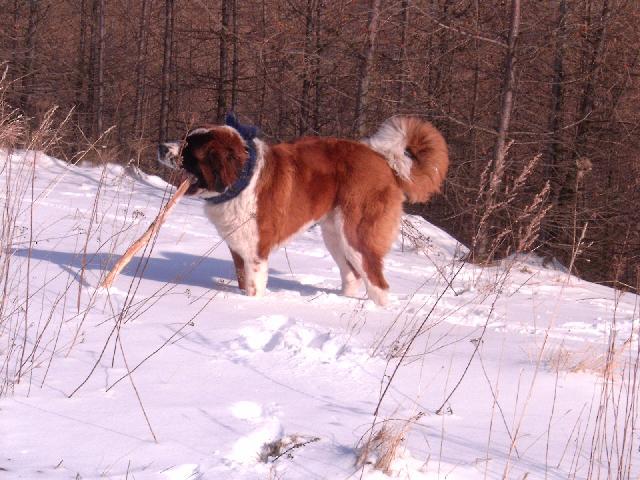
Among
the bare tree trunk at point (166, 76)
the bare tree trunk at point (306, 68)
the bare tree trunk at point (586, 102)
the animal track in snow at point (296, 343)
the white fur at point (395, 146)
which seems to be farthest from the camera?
the bare tree trunk at point (166, 76)

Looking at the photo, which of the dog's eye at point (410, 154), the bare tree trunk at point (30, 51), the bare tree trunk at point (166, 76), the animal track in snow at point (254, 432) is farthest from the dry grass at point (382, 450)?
the bare tree trunk at point (30, 51)

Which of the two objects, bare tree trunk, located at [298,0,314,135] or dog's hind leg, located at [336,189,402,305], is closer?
dog's hind leg, located at [336,189,402,305]

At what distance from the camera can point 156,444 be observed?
7.04 feet

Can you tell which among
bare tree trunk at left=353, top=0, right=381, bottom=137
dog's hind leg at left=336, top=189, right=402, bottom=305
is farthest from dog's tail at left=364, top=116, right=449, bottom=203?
bare tree trunk at left=353, top=0, right=381, bottom=137

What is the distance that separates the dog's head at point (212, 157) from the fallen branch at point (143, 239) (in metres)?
0.13

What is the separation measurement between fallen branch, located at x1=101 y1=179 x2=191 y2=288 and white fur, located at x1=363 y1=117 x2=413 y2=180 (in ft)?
5.33

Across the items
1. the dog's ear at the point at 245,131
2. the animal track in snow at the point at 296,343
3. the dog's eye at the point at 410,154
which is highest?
the dog's ear at the point at 245,131

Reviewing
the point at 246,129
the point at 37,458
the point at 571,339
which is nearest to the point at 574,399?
the point at 571,339

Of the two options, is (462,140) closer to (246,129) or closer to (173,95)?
(246,129)

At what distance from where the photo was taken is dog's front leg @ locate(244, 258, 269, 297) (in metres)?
5.19

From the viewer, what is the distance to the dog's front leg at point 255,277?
5.19m

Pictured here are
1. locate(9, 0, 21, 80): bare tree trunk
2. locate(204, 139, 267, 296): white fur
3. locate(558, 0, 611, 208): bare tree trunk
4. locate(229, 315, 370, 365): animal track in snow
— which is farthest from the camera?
locate(9, 0, 21, 80): bare tree trunk

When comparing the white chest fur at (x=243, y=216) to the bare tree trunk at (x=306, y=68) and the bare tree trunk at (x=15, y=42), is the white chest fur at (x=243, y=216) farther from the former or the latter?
the bare tree trunk at (x=15, y=42)

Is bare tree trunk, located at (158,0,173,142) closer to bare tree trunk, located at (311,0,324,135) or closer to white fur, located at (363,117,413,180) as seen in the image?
bare tree trunk, located at (311,0,324,135)
